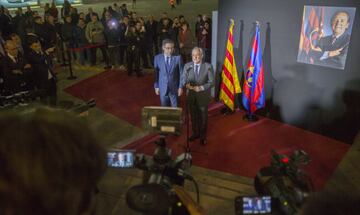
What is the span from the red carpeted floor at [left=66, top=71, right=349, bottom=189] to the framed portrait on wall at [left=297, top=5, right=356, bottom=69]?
4.30 ft

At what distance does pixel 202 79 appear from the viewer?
4.95 metres

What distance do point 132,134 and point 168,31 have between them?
4596mm

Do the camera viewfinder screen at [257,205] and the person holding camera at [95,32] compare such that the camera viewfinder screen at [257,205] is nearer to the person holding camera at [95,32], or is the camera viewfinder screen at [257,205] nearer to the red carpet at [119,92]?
the red carpet at [119,92]

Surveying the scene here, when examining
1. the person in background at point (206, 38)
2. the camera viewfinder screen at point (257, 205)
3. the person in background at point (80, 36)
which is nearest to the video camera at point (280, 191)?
the camera viewfinder screen at point (257, 205)

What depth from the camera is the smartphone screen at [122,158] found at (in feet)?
7.97

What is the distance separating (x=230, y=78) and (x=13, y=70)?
381 cm

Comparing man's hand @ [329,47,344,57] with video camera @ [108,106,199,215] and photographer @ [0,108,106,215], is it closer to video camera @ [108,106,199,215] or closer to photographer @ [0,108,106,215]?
video camera @ [108,106,199,215]

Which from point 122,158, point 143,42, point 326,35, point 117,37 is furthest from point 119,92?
point 122,158

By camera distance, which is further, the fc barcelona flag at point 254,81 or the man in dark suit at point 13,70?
the fc barcelona flag at point 254,81

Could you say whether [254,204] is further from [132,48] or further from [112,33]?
[112,33]

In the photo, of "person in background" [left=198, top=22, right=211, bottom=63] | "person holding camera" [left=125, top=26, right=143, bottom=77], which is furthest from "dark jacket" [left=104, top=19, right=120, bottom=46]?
"person in background" [left=198, top=22, right=211, bottom=63]

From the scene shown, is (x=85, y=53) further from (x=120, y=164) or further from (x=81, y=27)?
(x=120, y=164)

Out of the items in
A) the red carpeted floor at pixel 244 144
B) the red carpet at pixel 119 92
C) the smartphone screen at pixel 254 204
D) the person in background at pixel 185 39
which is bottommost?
the red carpeted floor at pixel 244 144

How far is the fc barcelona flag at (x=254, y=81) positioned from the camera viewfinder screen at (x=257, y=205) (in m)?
3.97
